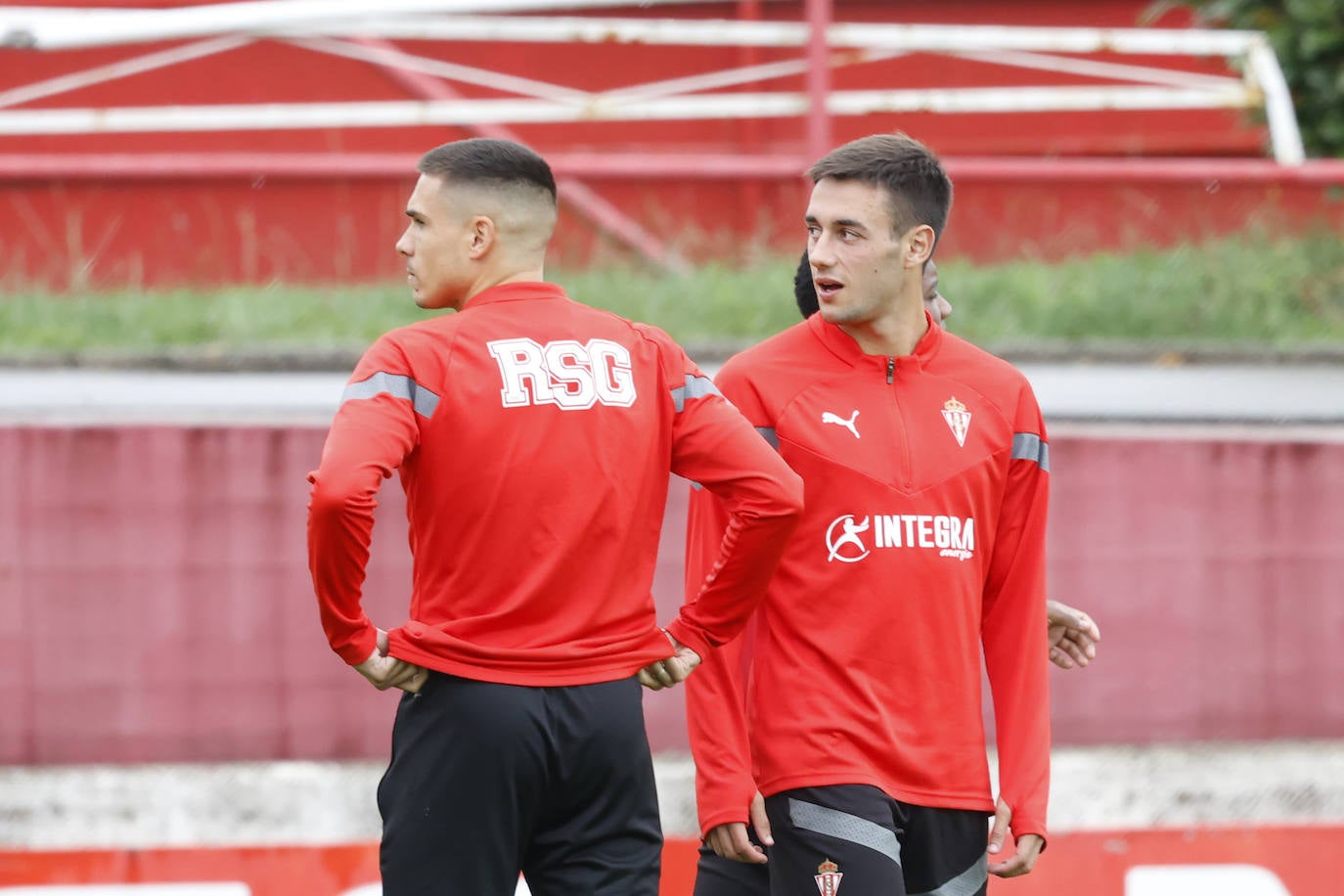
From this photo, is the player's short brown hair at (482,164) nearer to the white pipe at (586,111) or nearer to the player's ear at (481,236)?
the player's ear at (481,236)

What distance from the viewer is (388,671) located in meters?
2.97

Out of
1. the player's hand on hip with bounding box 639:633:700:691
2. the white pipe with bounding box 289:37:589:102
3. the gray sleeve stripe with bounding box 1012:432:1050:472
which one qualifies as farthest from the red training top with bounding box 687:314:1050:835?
the white pipe with bounding box 289:37:589:102

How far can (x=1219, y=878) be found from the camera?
15.0ft

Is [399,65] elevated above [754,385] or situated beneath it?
elevated above

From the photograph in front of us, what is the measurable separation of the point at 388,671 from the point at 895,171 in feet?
4.35

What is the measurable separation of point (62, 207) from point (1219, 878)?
24.6ft

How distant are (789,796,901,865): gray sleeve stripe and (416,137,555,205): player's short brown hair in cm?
125

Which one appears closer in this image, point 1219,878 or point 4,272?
point 1219,878

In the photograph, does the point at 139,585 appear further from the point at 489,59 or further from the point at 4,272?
the point at 489,59

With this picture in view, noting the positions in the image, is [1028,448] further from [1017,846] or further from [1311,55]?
[1311,55]

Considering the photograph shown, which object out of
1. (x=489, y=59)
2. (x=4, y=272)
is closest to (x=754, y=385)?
(x=4, y=272)

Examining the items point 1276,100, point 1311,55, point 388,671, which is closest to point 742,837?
point 388,671

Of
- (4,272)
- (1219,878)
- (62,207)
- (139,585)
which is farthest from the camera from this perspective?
(62,207)

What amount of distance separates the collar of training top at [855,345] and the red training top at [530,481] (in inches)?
14.1
